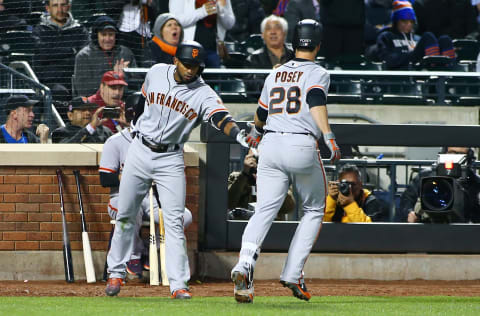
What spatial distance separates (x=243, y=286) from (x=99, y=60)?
5.91m

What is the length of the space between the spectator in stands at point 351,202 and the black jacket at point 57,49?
4321 mm

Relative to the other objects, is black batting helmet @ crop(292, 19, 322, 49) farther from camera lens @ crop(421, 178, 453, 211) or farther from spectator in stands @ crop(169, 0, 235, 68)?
spectator in stands @ crop(169, 0, 235, 68)

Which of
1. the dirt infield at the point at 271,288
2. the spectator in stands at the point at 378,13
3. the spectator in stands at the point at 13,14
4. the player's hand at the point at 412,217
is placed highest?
the spectator in stands at the point at 378,13

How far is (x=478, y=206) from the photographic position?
28.4 feet

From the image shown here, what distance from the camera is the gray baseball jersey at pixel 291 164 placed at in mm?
6016

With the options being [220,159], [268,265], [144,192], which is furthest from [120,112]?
[144,192]

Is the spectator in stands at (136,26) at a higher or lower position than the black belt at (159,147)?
higher

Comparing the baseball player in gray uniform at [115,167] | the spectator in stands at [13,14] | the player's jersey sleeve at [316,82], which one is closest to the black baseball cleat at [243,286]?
the player's jersey sleeve at [316,82]

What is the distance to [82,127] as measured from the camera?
10.1 metres

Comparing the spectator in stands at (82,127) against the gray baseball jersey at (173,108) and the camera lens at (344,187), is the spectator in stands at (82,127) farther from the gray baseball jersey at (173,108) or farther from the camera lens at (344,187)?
the gray baseball jersey at (173,108)

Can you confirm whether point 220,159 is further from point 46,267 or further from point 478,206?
point 478,206

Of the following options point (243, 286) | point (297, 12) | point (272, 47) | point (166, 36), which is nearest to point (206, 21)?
point (272, 47)

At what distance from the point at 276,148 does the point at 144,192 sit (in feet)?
3.58

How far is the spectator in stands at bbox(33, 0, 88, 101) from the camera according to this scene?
447 inches
